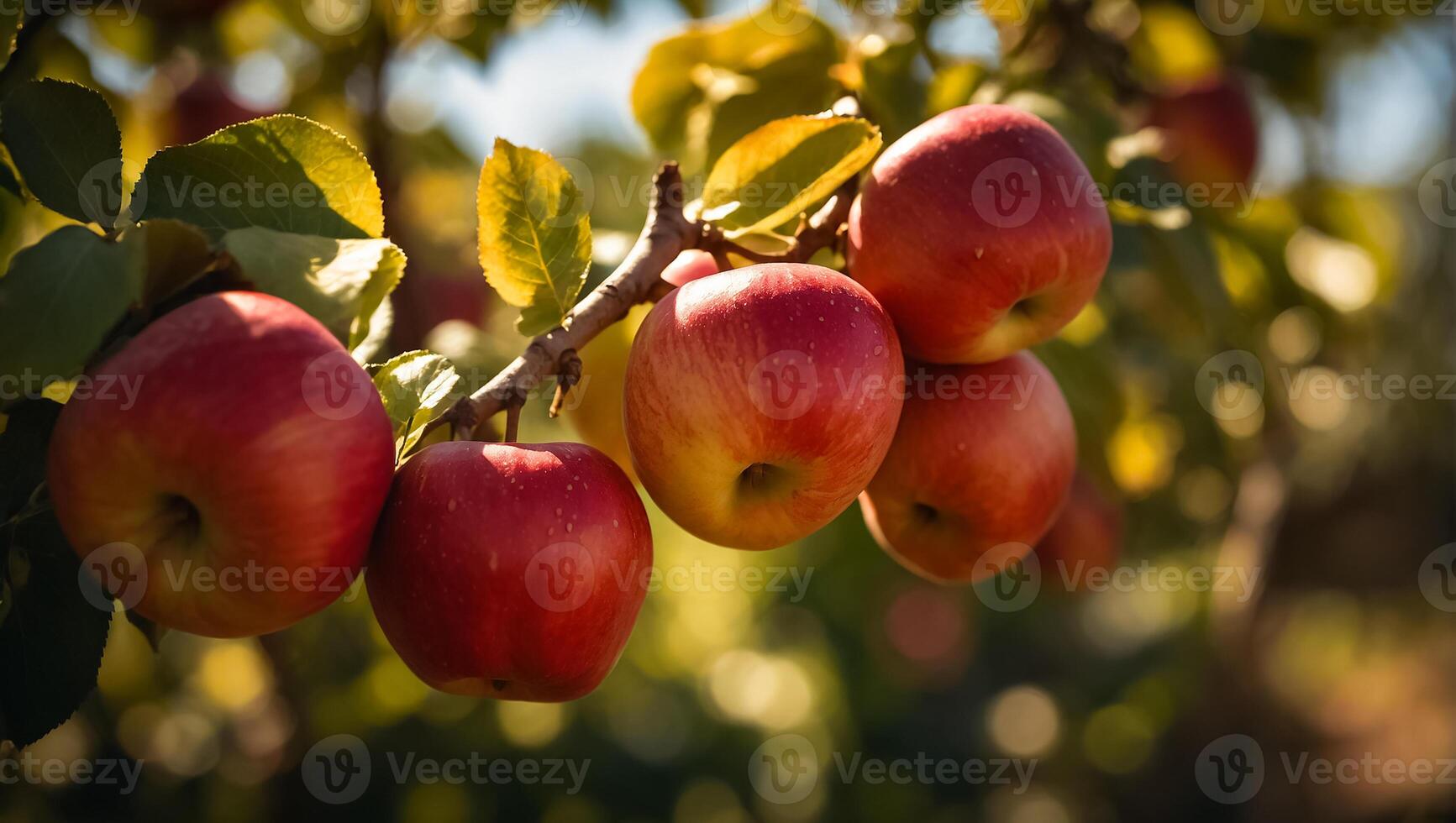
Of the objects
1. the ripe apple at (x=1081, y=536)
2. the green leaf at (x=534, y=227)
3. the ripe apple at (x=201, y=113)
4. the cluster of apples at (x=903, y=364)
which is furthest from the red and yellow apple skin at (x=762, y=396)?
the ripe apple at (x=201, y=113)

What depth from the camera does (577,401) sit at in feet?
4.32

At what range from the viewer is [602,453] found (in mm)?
954

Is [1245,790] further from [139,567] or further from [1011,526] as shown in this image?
[139,567]

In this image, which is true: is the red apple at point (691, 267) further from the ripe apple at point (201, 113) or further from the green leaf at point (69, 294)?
the ripe apple at point (201, 113)

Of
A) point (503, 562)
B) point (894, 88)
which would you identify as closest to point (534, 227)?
point (503, 562)

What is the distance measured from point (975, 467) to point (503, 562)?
0.57m

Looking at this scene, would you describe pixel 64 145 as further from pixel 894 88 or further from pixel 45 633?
pixel 894 88

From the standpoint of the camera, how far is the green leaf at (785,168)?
3.24ft

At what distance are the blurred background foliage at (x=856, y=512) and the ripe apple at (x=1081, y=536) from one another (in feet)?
0.36

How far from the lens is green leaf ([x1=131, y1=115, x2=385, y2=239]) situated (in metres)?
0.90

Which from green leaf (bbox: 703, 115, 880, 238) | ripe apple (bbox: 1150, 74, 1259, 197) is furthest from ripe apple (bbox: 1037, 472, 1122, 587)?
green leaf (bbox: 703, 115, 880, 238)

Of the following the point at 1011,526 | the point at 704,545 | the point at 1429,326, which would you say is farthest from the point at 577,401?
the point at 1429,326

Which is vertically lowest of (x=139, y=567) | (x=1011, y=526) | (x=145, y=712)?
(x=145, y=712)

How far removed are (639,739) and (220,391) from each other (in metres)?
2.71
